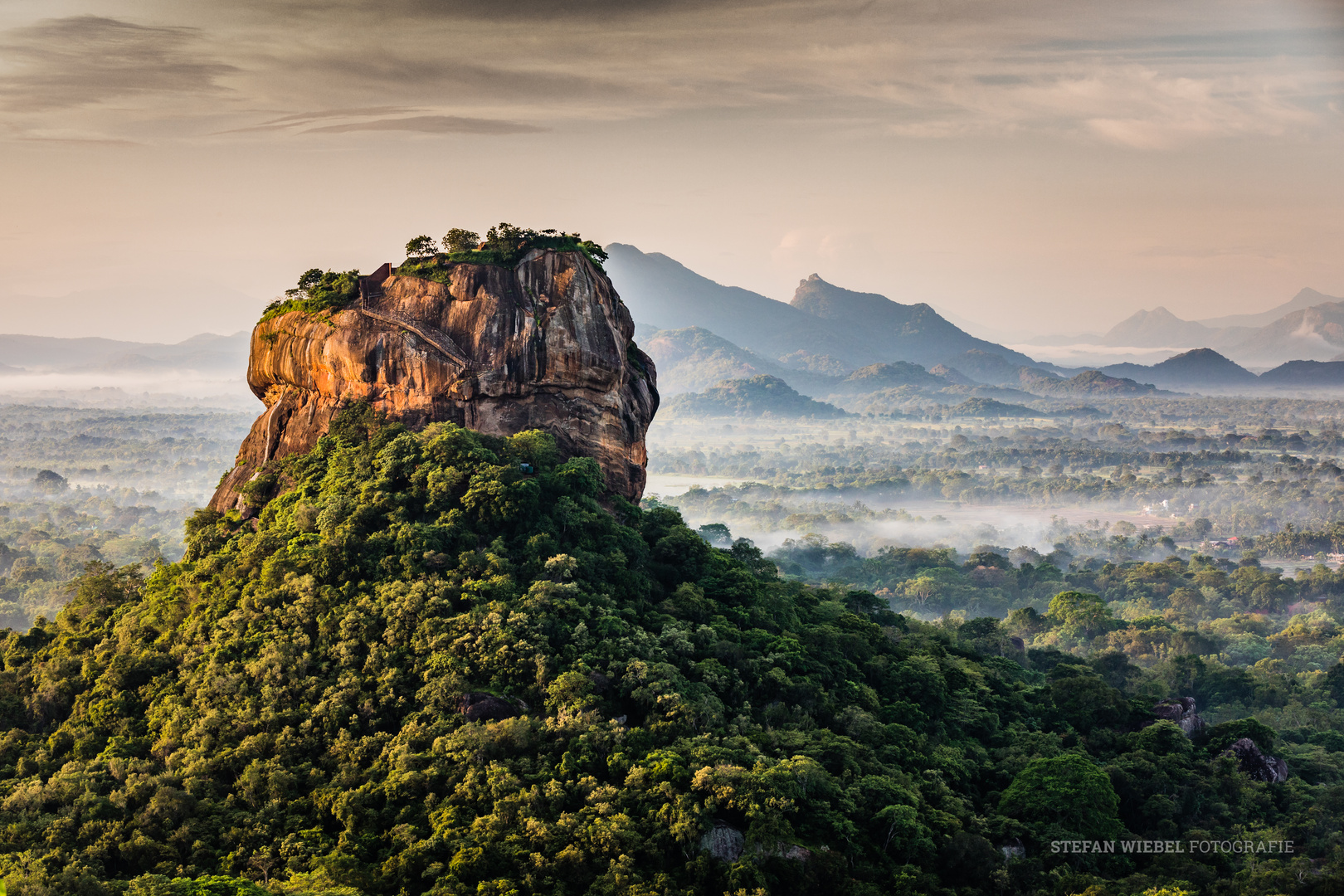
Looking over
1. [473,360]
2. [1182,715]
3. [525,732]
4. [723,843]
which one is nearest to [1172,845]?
[1182,715]

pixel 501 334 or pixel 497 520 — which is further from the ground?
pixel 501 334

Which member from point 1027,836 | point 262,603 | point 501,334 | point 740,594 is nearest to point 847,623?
point 740,594

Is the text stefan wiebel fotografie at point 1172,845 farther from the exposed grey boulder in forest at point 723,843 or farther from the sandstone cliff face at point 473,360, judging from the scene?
the sandstone cliff face at point 473,360

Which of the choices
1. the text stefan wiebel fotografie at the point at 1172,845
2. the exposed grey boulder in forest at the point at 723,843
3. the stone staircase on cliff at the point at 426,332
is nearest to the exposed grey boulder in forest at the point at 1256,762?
the text stefan wiebel fotografie at the point at 1172,845

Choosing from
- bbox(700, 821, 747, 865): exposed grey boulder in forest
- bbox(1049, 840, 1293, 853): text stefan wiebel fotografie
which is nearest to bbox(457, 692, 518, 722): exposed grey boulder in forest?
bbox(700, 821, 747, 865): exposed grey boulder in forest

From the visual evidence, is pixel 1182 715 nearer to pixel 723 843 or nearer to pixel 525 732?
pixel 723 843

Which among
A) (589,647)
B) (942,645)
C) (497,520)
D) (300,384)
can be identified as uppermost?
(300,384)

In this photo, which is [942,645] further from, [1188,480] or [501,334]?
[1188,480]
